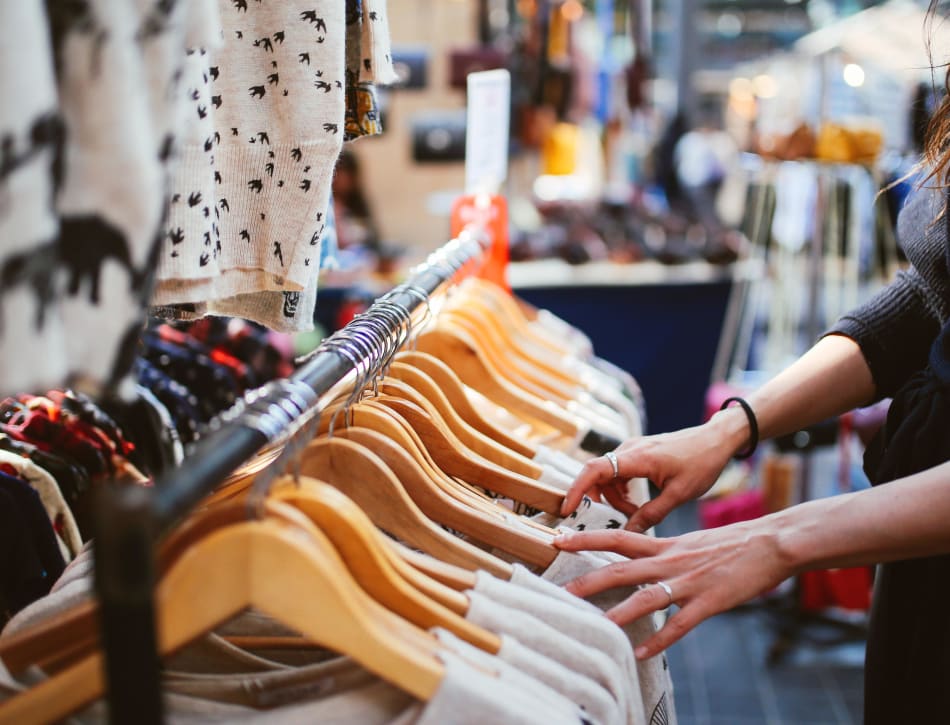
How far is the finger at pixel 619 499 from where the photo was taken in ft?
3.67

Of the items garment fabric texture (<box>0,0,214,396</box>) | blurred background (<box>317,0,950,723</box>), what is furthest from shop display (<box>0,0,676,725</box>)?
blurred background (<box>317,0,950,723</box>)

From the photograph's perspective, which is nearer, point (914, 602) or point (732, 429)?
point (914, 602)

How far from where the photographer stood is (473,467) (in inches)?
40.8

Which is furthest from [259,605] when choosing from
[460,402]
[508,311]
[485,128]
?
[485,128]

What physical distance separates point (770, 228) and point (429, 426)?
146 inches

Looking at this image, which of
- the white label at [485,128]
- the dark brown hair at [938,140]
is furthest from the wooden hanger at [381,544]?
the white label at [485,128]

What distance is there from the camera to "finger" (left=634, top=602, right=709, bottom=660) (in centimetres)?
84

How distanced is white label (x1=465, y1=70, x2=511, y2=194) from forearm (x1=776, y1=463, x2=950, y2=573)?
42.6 inches

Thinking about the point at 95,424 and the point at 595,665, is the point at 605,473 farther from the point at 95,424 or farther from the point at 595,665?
the point at 95,424

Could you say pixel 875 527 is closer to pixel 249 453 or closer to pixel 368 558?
pixel 368 558

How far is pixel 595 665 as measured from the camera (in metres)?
0.76

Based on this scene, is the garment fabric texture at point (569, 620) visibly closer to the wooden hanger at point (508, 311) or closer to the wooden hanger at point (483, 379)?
the wooden hanger at point (483, 379)

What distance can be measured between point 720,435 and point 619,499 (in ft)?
0.56

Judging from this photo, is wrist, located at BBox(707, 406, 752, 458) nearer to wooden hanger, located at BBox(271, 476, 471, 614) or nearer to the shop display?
the shop display
